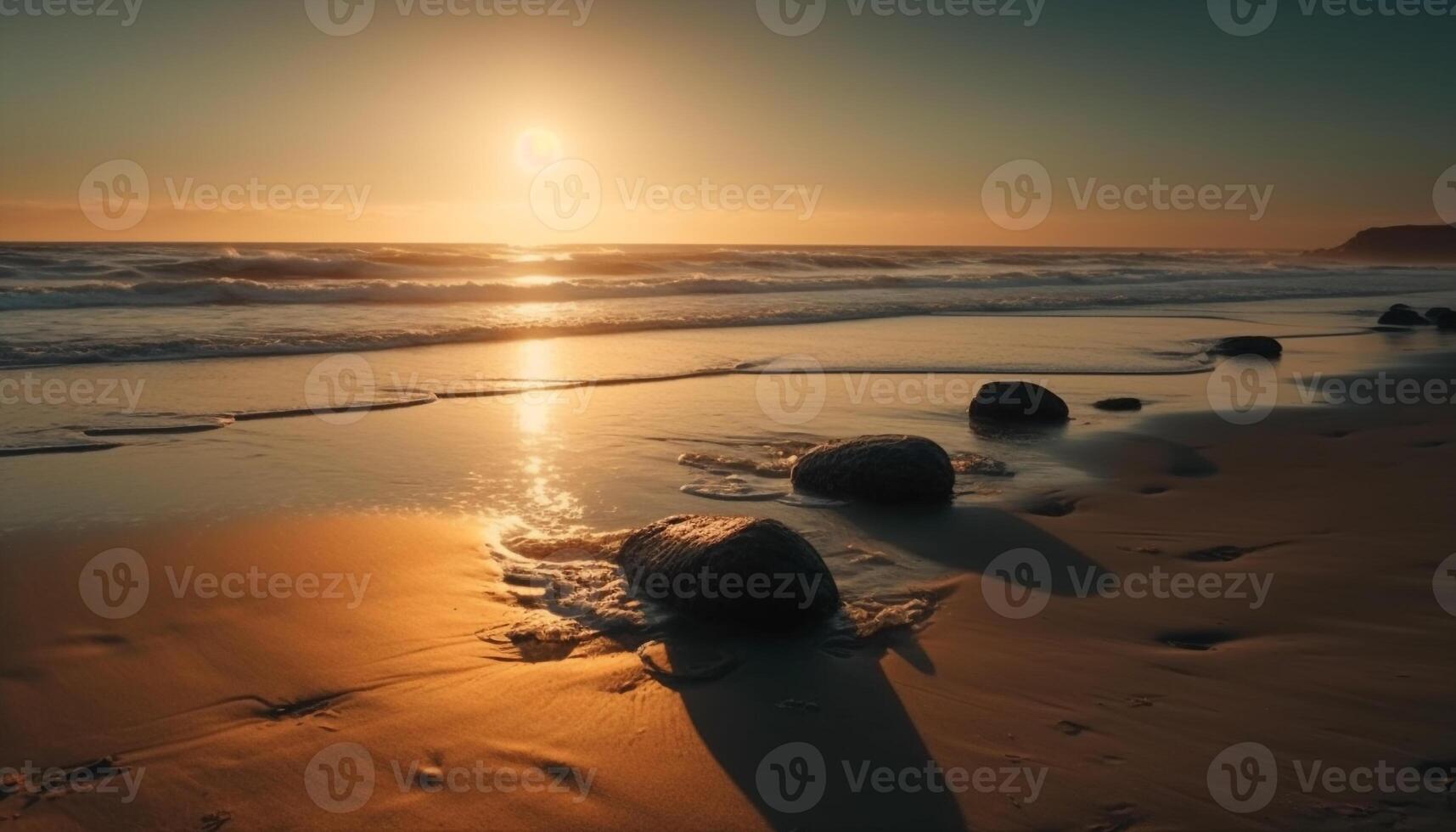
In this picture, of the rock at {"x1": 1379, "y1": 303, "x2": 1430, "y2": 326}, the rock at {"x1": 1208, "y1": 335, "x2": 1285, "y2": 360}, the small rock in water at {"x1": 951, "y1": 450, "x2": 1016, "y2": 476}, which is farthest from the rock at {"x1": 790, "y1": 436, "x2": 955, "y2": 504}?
the rock at {"x1": 1379, "y1": 303, "x2": 1430, "y2": 326}

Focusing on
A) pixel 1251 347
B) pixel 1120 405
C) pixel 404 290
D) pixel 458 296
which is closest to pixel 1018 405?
pixel 1120 405

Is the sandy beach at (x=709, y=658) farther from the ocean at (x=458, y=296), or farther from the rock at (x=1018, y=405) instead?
the ocean at (x=458, y=296)

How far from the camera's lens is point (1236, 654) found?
413cm

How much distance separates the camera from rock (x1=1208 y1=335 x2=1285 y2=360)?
47.9ft

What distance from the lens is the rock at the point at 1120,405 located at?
1021cm

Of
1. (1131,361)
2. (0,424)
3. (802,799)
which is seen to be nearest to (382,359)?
(0,424)

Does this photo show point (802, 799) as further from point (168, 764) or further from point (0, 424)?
point (0, 424)

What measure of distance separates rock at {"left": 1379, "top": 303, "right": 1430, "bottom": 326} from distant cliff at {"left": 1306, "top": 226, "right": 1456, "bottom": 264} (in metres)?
61.2

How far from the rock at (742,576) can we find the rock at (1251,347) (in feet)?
40.6

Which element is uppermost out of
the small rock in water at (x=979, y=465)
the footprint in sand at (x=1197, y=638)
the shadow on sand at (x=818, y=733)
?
the small rock in water at (x=979, y=465)

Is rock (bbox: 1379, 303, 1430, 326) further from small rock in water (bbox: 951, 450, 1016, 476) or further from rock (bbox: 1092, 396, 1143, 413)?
small rock in water (bbox: 951, 450, 1016, 476)

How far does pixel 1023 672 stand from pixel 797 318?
16680 mm

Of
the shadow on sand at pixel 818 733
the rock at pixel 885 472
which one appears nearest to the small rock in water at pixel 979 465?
the rock at pixel 885 472

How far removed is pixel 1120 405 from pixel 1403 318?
1264 cm
